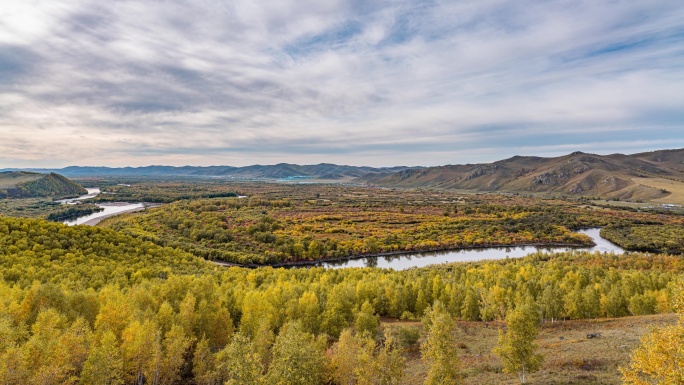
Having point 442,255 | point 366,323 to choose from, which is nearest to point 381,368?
point 366,323

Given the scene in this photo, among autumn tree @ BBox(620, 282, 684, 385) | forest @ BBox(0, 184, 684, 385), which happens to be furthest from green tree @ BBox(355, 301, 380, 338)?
autumn tree @ BBox(620, 282, 684, 385)

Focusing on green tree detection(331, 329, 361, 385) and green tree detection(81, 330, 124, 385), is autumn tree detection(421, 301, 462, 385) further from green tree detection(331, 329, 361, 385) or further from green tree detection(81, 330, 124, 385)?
green tree detection(81, 330, 124, 385)

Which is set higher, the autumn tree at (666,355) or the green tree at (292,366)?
the autumn tree at (666,355)

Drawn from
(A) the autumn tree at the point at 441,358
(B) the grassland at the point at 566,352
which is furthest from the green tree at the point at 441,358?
(B) the grassland at the point at 566,352

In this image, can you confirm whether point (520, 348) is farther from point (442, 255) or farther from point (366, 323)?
point (442, 255)

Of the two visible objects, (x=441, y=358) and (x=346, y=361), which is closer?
(x=441, y=358)

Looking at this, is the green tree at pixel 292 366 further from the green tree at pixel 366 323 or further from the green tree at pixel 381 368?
the green tree at pixel 366 323
